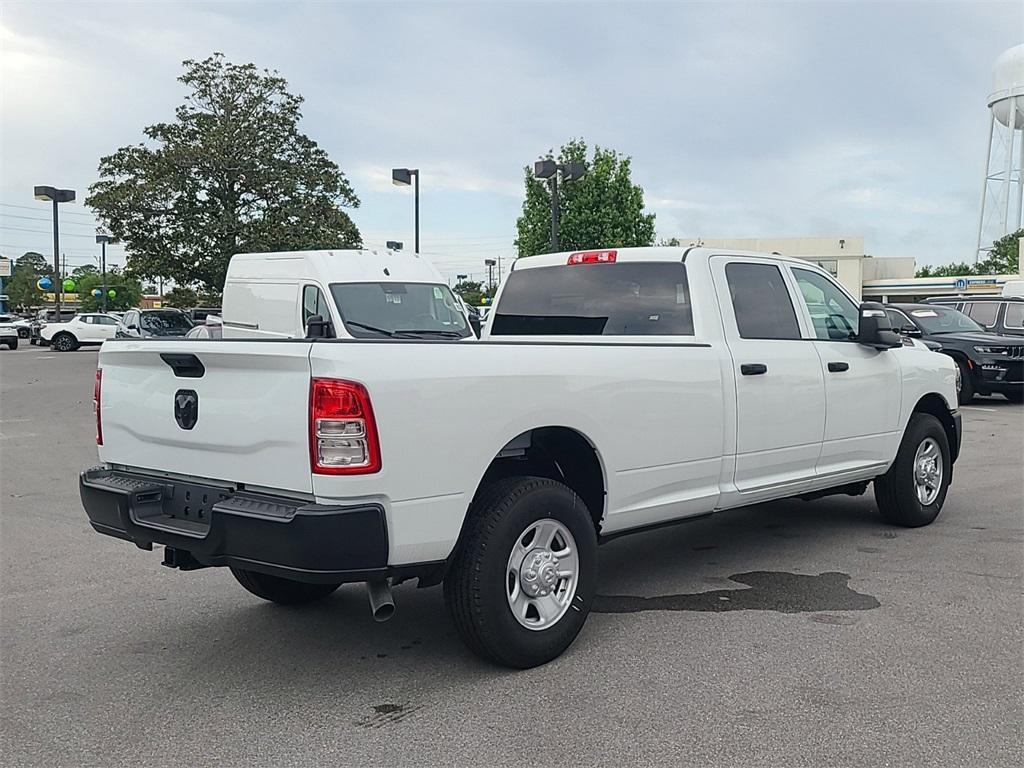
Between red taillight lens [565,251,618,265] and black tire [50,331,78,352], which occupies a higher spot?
red taillight lens [565,251,618,265]

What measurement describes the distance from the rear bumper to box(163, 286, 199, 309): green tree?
126 ft

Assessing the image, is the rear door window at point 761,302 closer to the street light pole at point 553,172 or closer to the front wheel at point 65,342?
the street light pole at point 553,172

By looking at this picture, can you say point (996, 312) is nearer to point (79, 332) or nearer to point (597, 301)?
point (597, 301)

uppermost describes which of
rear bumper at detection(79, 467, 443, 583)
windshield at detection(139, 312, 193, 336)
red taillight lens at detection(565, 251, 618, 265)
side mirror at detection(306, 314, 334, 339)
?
red taillight lens at detection(565, 251, 618, 265)

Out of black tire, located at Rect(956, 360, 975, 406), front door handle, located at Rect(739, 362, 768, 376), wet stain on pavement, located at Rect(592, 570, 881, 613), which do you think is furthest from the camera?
black tire, located at Rect(956, 360, 975, 406)

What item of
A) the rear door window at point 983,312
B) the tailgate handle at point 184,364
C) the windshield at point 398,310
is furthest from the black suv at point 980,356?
the tailgate handle at point 184,364

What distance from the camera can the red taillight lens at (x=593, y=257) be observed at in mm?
6098

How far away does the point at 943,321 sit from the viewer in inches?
695

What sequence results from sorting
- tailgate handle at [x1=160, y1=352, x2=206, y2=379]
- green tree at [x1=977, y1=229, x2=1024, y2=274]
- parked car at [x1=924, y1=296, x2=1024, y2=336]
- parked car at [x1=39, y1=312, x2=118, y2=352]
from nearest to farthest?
tailgate handle at [x1=160, y1=352, x2=206, y2=379] < parked car at [x1=924, y1=296, x2=1024, y2=336] < parked car at [x1=39, y1=312, x2=118, y2=352] < green tree at [x1=977, y1=229, x2=1024, y2=274]

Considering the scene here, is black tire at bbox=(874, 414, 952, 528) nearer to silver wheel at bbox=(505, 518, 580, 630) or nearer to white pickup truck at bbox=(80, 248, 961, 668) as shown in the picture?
white pickup truck at bbox=(80, 248, 961, 668)

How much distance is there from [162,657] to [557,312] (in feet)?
9.89

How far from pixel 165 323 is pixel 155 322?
0.34 metres

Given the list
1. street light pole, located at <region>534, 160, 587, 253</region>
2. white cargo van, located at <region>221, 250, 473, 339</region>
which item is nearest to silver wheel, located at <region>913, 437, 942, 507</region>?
white cargo van, located at <region>221, 250, 473, 339</region>

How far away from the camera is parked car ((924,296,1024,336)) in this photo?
18.1m
